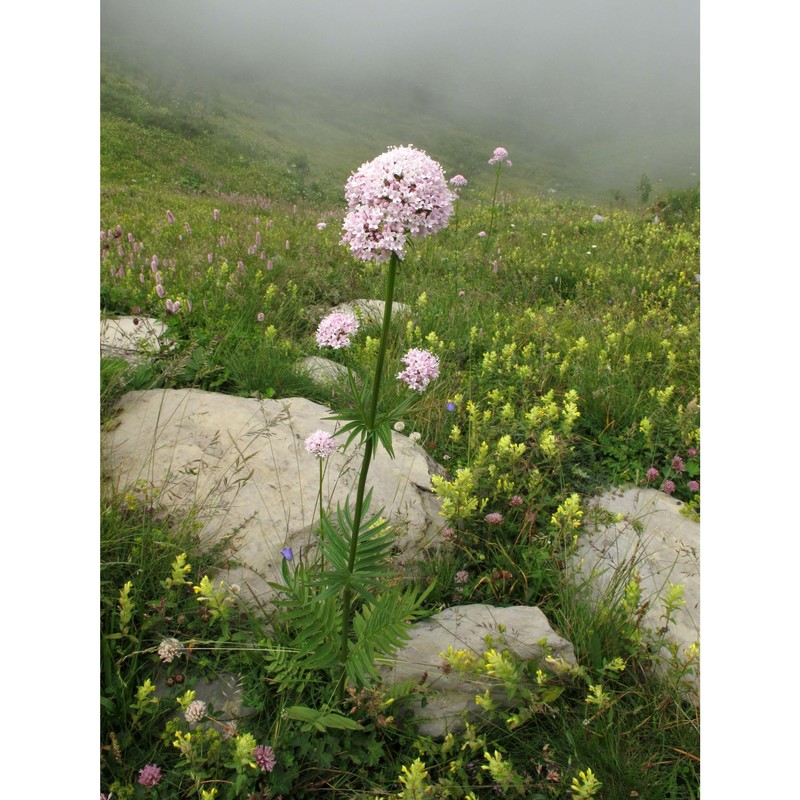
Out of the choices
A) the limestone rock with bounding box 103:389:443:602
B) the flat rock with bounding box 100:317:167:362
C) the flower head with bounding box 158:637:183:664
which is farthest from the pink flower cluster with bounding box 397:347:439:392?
the flat rock with bounding box 100:317:167:362

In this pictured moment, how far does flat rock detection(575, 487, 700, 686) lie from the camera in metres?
2.67

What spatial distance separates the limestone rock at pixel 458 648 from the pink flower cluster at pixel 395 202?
5.52 ft

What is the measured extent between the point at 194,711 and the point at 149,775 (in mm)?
230

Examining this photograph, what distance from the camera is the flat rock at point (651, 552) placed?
267cm

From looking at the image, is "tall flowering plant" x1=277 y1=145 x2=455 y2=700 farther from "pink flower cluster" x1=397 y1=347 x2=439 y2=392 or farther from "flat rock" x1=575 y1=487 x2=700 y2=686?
"flat rock" x1=575 y1=487 x2=700 y2=686

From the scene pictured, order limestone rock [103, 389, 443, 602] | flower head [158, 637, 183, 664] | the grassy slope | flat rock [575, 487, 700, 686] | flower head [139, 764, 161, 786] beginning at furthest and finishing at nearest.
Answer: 1. the grassy slope
2. limestone rock [103, 389, 443, 602]
3. flat rock [575, 487, 700, 686]
4. flower head [158, 637, 183, 664]
5. flower head [139, 764, 161, 786]

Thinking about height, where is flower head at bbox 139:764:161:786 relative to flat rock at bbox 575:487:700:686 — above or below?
below

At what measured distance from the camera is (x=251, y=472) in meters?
3.10

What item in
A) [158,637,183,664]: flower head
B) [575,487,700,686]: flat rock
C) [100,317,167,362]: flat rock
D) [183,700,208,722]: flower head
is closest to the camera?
[183,700,208,722]: flower head

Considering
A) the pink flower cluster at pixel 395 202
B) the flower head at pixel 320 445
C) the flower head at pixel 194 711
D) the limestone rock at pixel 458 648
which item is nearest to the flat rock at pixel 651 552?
the limestone rock at pixel 458 648

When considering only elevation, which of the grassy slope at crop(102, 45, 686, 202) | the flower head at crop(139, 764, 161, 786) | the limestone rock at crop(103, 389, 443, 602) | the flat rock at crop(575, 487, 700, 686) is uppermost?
the grassy slope at crop(102, 45, 686, 202)

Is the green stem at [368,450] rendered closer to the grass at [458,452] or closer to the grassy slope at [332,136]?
the grass at [458,452]

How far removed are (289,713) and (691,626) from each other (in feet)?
6.46

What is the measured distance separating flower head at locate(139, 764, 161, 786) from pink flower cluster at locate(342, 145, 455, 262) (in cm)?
197
